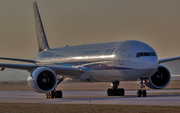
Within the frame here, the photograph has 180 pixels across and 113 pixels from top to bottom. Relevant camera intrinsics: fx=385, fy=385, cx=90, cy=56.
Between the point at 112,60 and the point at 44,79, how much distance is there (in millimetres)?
5474

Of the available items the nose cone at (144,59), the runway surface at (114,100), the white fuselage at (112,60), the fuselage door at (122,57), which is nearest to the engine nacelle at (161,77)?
the runway surface at (114,100)

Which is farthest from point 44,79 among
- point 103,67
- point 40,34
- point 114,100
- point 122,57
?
point 40,34

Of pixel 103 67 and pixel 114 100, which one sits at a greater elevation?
pixel 103 67

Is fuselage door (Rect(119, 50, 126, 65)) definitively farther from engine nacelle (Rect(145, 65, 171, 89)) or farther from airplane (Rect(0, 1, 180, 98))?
engine nacelle (Rect(145, 65, 171, 89))

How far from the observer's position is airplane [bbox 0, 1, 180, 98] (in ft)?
93.2

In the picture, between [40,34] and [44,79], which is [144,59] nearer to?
[44,79]

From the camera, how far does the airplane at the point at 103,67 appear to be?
28422mm

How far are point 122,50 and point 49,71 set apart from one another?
5.85 meters

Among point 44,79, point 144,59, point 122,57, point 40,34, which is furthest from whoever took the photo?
point 40,34

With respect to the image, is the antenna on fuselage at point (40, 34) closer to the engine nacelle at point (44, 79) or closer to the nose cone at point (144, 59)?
the engine nacelle at point (44, 79)

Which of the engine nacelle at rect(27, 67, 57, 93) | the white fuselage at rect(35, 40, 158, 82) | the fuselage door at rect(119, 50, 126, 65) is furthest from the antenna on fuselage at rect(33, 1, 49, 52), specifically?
the fuselage door at rect(119, 50, 126, 65)

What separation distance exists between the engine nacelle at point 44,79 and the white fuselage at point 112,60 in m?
3.30

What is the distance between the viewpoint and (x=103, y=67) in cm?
3072

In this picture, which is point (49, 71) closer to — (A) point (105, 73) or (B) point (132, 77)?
(A) point (105, 73)
